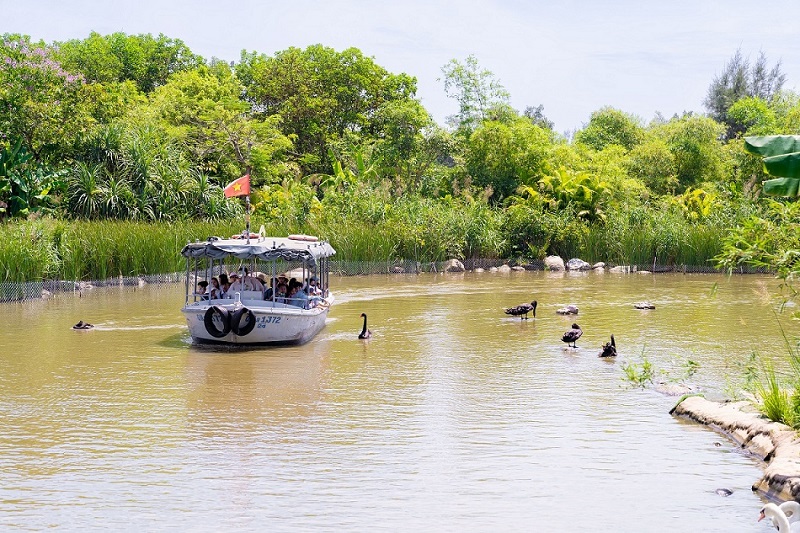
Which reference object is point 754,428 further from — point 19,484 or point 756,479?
point 19,484

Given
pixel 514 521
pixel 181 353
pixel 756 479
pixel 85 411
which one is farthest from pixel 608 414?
pixel 181 353

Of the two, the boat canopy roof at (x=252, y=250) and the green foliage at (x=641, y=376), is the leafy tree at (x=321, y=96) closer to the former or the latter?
the boat canopy roof at (x=252, y=250)

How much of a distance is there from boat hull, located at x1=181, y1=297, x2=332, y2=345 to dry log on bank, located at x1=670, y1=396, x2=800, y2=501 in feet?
27.9

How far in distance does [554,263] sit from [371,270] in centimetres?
872

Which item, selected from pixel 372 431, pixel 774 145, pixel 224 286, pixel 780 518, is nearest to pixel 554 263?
pixel 224 286

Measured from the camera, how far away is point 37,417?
14.1m

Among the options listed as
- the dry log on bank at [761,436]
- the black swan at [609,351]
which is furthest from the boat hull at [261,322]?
the dry log on bank at [761,436]

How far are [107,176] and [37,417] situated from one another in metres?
26.4

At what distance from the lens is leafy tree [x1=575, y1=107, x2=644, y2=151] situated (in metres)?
66.9

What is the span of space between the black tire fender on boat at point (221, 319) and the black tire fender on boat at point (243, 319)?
0.12 m

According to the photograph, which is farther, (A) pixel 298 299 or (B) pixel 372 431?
(A) pixel 298 299

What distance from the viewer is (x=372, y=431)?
43.5 ft

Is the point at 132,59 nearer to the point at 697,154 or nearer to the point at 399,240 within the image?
the point at 399,240

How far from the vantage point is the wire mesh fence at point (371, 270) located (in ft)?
94.3
